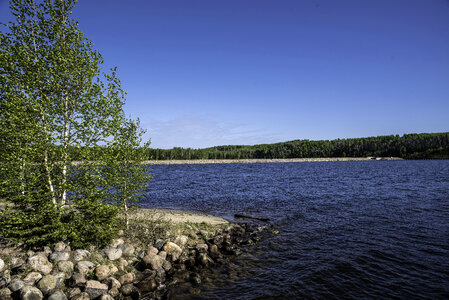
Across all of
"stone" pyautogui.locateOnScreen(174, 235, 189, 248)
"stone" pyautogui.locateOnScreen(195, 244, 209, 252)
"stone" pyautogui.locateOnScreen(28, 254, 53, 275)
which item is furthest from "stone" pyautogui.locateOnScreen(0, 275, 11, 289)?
"stone" pyautogui.locateOnScreen(195, 244, 209, 252)

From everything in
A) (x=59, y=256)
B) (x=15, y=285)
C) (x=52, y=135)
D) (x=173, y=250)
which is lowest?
(x=173, y=250)

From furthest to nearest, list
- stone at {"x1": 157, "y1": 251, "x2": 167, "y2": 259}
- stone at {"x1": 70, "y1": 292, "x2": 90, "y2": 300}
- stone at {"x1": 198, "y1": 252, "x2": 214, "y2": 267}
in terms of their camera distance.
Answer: stone at {"x1": 198, "y1": 252, "x2": 214, "y2": 267}
stone at {"x1": 157, "y1": 251, "x2": 167, "y2": 259}
stone at {"x1": 70, "y1": 292, "x2": 90, "y2": 300}

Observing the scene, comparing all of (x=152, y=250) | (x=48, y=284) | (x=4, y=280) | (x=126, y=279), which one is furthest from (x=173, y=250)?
(x=4, y=280)

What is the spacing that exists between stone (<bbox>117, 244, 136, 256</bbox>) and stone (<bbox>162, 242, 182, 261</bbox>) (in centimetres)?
209

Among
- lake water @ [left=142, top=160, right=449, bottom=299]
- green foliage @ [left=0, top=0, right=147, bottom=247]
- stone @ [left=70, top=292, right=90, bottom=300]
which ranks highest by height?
green foliage @ [left=0, top=0, right=147, bottom=247]

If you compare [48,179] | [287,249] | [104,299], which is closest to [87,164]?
[48,179]

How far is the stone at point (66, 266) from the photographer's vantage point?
41.1 ft

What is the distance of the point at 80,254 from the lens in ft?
44.7

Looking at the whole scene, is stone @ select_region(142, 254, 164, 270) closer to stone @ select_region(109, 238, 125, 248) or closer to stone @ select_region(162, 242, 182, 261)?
stone @ select_region(162, 242, 182, 261)

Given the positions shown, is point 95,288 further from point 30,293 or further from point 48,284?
point 30,293

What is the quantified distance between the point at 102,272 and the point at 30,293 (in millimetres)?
3066

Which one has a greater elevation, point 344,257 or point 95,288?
point 95,288

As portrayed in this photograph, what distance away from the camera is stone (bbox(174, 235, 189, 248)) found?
57.6 feet

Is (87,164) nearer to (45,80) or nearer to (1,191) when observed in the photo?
(1,191)
